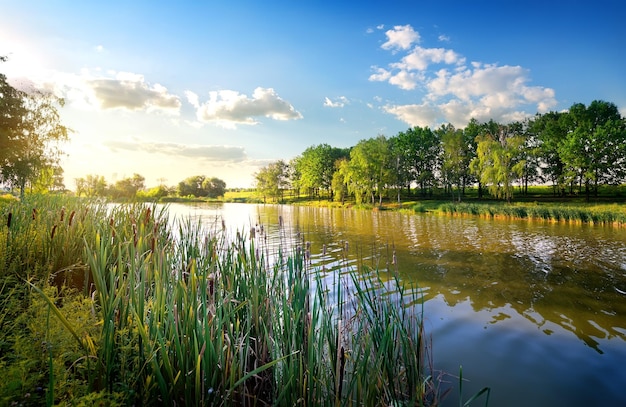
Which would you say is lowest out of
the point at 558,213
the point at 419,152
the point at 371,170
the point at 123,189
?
the point at 558,213

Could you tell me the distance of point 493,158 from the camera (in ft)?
151

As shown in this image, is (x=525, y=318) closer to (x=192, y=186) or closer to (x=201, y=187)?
(x=192, y=186)

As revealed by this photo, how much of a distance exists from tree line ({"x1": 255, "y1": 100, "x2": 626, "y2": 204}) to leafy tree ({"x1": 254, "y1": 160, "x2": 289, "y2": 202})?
1329cm

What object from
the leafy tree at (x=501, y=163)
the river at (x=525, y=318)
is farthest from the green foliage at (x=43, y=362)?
the leafy tree at (x=501, y=163)

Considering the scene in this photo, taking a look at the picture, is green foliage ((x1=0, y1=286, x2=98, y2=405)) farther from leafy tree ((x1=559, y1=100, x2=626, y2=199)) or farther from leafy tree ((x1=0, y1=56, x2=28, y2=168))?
leafy tree ((x1=559, y1=100, x2=626, y2=199))

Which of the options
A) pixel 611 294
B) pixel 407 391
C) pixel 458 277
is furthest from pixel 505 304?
pixel 407 391

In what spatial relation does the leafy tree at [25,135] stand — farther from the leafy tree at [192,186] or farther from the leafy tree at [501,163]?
the leafy tree at [192,186]

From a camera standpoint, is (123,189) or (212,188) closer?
(123,189)

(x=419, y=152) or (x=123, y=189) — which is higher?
(x=419, y=152)

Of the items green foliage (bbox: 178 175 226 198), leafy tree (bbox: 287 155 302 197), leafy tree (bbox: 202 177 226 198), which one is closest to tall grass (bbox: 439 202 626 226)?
leafy tree (bbox: 287 155 302 197)

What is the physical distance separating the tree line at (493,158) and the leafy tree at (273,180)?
13.3 meters

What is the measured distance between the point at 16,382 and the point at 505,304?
31.0 ft

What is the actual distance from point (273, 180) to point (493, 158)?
61582mm

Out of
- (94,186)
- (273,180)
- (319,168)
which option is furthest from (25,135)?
(273,180)
